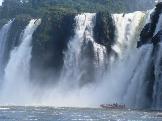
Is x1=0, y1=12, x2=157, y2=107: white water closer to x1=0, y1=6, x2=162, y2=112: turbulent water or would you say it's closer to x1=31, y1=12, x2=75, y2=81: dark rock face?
x1=0, y1=6, x2=162, y2=112: turbulent water

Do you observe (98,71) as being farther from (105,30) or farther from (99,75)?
(105,30)

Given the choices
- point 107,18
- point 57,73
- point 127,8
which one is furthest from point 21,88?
point 127,8

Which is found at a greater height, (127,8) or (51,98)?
(127,8)

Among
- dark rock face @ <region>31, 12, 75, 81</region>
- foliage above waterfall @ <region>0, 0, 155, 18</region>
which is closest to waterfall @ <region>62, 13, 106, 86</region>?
dark rock face @ <region>31, 12, 75, 81</region>

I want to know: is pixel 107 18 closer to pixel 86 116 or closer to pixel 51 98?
pixel 51 98

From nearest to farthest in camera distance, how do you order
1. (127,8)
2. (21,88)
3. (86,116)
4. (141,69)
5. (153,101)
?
(86,116), (153,101), (141,69), (21,88), (127,8)
